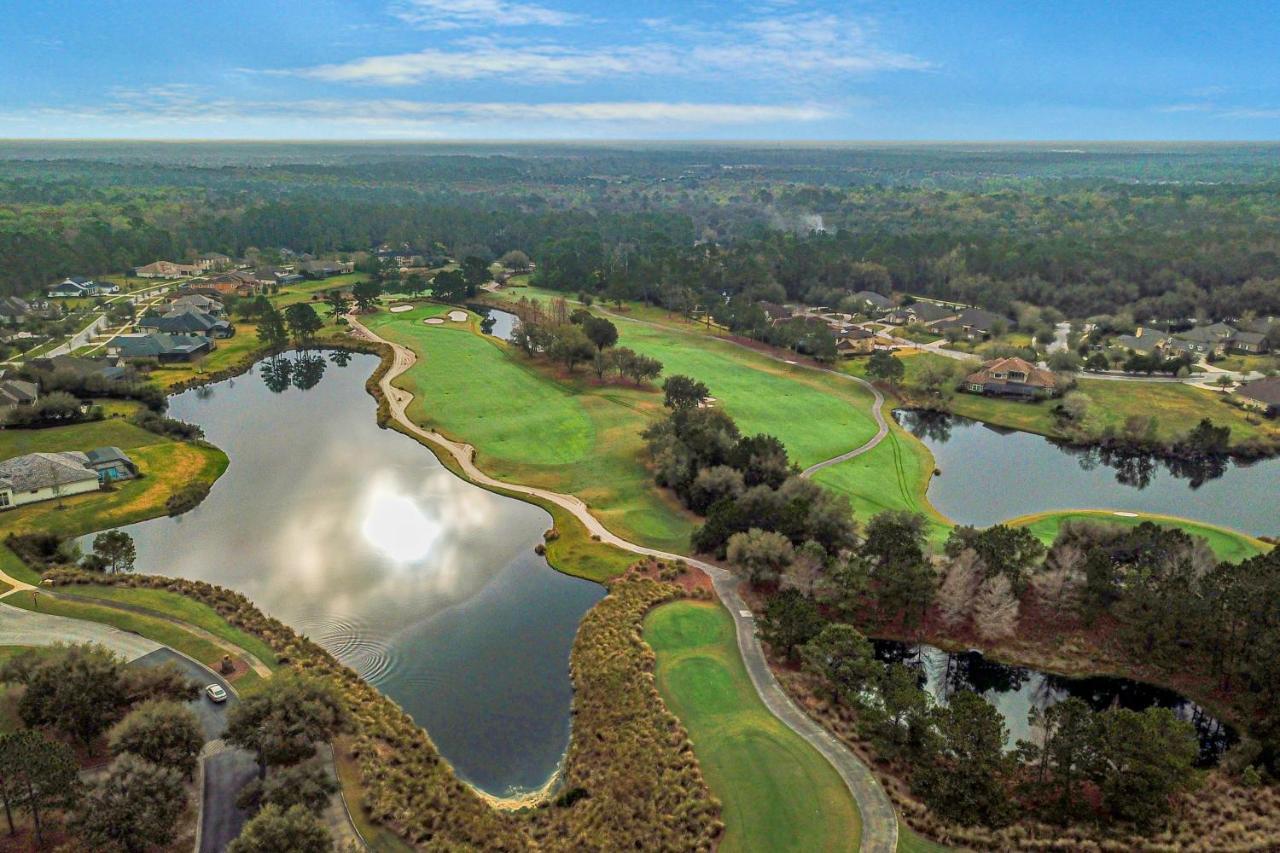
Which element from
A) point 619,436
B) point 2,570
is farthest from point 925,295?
point 2,570

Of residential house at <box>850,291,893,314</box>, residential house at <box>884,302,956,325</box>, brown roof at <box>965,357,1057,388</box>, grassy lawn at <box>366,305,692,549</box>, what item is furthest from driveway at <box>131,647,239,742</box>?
residential house at <box>850,291,893,314</box>

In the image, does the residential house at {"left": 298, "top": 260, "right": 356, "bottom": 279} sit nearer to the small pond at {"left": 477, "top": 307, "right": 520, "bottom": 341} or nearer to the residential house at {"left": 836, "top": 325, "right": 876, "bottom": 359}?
the small pond at {"left": 477, "top": 307, "right": 520, "bottom": 341}

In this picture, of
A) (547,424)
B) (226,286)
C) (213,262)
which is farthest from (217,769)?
(213,262)

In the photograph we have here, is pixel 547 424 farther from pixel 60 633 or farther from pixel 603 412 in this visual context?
pixel 60 633

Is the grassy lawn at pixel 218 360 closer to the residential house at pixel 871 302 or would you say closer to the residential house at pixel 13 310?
the residential house at pixel 13 310

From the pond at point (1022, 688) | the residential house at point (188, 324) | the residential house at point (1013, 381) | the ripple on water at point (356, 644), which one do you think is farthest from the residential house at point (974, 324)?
the residential house at point (188, 324)

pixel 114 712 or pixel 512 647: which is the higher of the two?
pixel 114 712

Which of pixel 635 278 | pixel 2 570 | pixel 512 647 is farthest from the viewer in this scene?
pixel 635 278

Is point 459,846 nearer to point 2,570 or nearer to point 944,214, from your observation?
point 2,570
